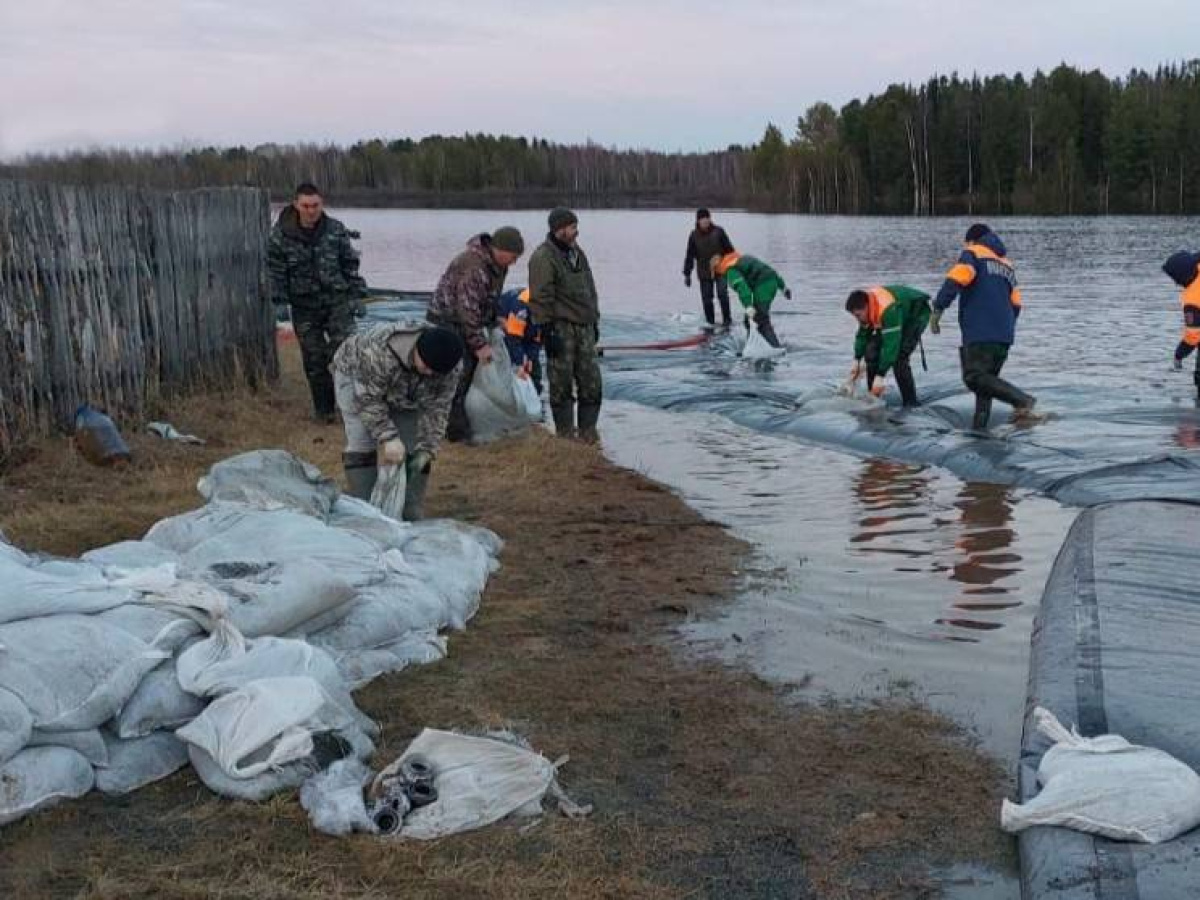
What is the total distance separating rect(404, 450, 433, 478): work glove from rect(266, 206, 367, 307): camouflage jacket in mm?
3216

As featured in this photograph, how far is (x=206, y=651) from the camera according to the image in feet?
14.3

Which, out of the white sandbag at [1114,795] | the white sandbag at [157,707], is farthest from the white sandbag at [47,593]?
the white sandbag at [1114,795]

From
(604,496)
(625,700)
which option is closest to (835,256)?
(604,496)

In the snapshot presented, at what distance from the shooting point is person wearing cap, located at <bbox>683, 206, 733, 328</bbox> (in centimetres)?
1859

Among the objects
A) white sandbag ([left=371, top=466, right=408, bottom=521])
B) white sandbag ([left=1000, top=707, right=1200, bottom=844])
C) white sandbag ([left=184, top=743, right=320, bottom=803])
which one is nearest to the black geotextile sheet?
white sandbag ([left=1000, top=707, right=1200, bottom=844])

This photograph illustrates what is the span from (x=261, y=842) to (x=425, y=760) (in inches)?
21.3

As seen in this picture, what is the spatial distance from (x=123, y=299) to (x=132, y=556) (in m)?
4.53

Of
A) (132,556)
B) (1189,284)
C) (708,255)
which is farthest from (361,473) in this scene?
(708,255)

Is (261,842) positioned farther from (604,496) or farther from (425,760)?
(604,496)

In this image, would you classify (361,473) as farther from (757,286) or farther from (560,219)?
(757,286)

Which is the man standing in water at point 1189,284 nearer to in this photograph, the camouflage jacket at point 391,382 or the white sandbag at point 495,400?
the white sandbag at point 495,400

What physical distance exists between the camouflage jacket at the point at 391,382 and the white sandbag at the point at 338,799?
257 centimetres

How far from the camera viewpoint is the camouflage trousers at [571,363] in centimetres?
984

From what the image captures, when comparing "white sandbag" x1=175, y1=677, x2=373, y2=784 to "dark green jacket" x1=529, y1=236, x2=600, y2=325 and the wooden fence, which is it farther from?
"dark green jacket" x1=529, y1=236, x2=600, y2=325
